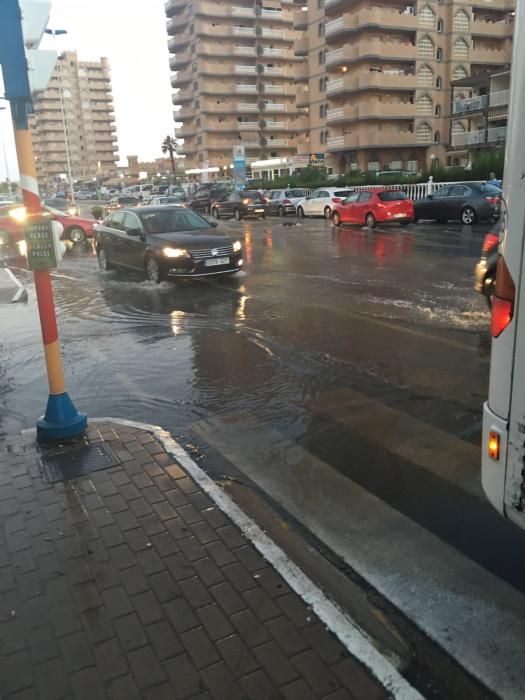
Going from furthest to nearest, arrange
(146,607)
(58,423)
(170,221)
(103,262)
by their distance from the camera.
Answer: (103,262)
(170,221)
(58,423)
(146,607)

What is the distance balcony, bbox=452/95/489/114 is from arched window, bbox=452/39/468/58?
6.61 metres

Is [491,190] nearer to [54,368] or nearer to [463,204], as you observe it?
[463,204]

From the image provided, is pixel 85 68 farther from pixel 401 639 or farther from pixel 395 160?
pixel 401 639

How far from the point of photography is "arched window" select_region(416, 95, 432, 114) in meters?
57.3


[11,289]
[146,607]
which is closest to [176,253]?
[11,289]

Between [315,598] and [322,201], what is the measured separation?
32117 mm

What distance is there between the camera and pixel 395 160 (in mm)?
58062

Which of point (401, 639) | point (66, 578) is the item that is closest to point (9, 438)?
point (66, 578)

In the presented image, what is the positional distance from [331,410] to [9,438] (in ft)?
9.23

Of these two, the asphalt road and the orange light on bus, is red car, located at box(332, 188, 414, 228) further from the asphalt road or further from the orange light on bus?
the orange light on bus

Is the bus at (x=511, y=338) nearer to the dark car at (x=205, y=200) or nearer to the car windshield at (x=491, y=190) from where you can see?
the car windshield at (x=491, y=190)

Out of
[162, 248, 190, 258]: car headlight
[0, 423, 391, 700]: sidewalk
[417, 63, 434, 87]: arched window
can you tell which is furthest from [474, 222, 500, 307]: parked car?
[417, 63, 434, 87]: arched window

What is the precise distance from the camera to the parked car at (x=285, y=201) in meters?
37.5

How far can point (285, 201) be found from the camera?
37.7m
